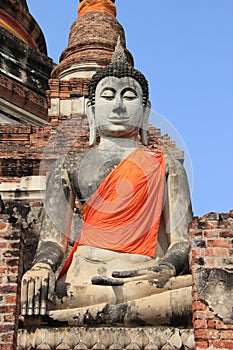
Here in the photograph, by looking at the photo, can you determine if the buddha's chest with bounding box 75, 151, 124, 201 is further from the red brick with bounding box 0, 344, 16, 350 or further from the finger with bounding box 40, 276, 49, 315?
the red brick with bounding box 0, 344, 16, 350

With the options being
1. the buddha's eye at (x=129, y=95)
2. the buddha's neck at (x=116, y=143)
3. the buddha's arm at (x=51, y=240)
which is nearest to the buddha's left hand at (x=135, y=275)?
the buddha's arm at (x=51, y=240)

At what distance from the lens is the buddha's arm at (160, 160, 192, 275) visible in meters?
6.64

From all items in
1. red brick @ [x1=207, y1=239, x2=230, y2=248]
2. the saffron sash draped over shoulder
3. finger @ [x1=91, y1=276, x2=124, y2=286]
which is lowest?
finger @ [x1=91, y1=276, x2=124, y2=286]

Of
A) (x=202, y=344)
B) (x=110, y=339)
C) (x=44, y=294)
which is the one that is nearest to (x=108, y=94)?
(x=44, y=294)

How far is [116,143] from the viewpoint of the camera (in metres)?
7.48

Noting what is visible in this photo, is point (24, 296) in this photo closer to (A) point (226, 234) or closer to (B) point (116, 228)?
(B) point (116, 228)

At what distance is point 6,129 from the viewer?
35.4 ft

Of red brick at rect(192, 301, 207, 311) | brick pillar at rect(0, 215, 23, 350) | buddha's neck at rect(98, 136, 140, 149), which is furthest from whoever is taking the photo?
buddha's neck at rect(98, 136, 140, 149)

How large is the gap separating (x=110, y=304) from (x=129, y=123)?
2091 mm

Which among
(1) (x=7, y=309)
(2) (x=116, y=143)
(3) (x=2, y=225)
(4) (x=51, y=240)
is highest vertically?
(2) (x=116, y=143)

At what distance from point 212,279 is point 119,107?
2931mm

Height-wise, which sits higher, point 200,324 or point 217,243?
point 217,243

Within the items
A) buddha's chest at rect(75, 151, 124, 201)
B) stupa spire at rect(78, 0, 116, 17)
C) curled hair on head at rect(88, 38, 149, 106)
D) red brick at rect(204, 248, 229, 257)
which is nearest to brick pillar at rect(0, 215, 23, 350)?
red brick at rect(204, 248, 229, 257)

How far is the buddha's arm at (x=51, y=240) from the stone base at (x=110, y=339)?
0.28m
